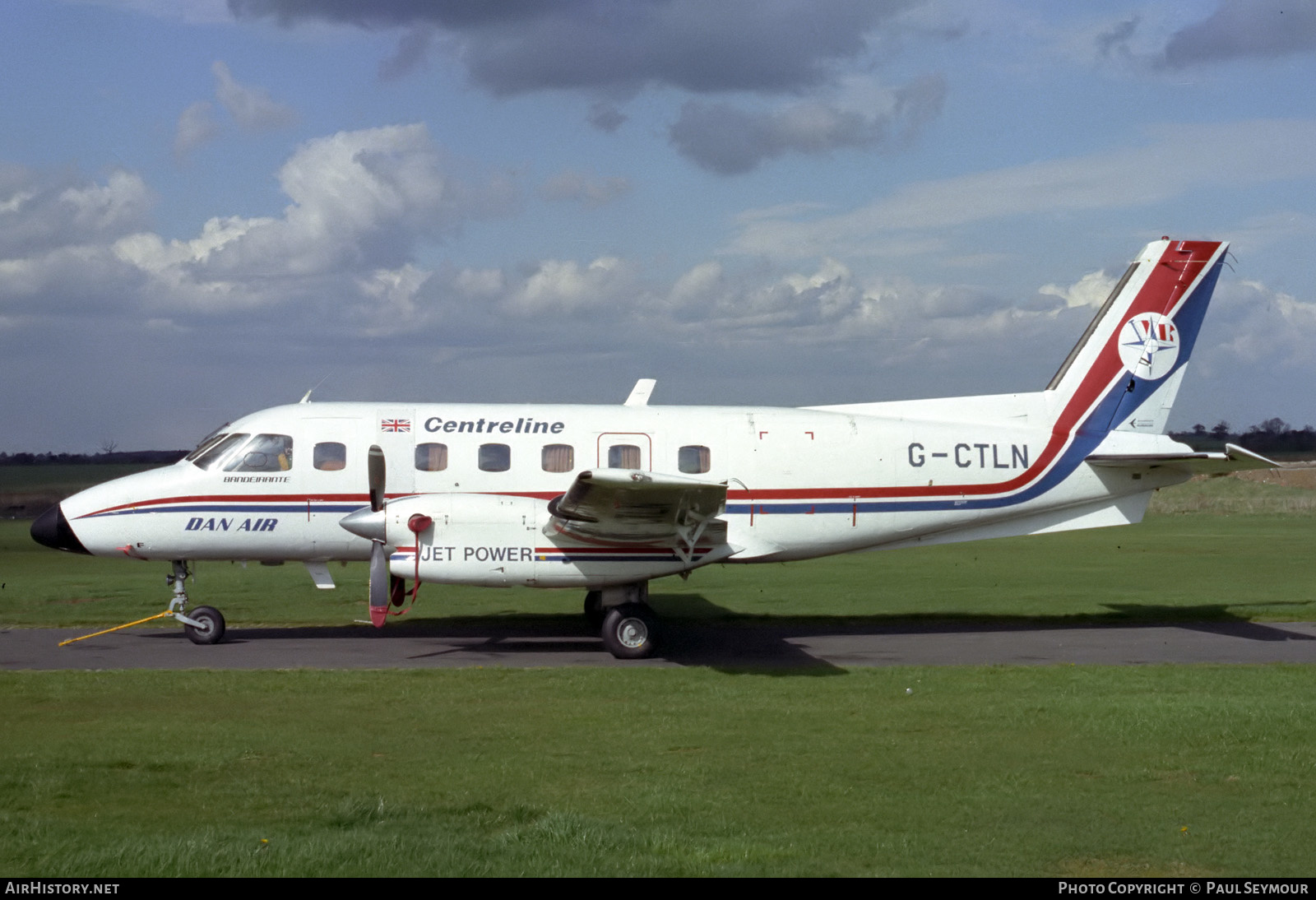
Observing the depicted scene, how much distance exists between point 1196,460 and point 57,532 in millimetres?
15290

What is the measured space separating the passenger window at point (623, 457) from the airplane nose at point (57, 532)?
22.6ft

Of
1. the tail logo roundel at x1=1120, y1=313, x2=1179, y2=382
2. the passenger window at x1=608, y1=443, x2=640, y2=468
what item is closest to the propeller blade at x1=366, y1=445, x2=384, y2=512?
the passenger window at x1=608, y1=443, x2=640, y2=468

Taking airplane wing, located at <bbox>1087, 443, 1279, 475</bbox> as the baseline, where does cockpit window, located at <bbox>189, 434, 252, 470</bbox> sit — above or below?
above

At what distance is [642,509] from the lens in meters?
14.0

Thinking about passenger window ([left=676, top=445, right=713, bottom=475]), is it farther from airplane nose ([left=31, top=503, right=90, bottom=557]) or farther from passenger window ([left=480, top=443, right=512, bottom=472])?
airplane nose ([left=31, top=503, right=90, bottom=557])

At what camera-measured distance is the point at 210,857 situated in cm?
640

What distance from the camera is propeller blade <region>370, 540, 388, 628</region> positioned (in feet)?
43.8

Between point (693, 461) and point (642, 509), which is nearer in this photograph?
point (642, 509)

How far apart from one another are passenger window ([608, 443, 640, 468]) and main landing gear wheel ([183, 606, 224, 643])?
5518 mm

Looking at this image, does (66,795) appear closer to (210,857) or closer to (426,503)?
(210,857)

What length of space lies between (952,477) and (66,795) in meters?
11.7

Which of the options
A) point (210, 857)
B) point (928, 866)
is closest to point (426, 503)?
point (210, 857)

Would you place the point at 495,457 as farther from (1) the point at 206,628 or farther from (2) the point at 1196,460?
(2) the point at 1196,460

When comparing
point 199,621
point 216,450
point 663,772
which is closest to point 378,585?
point 199,621
